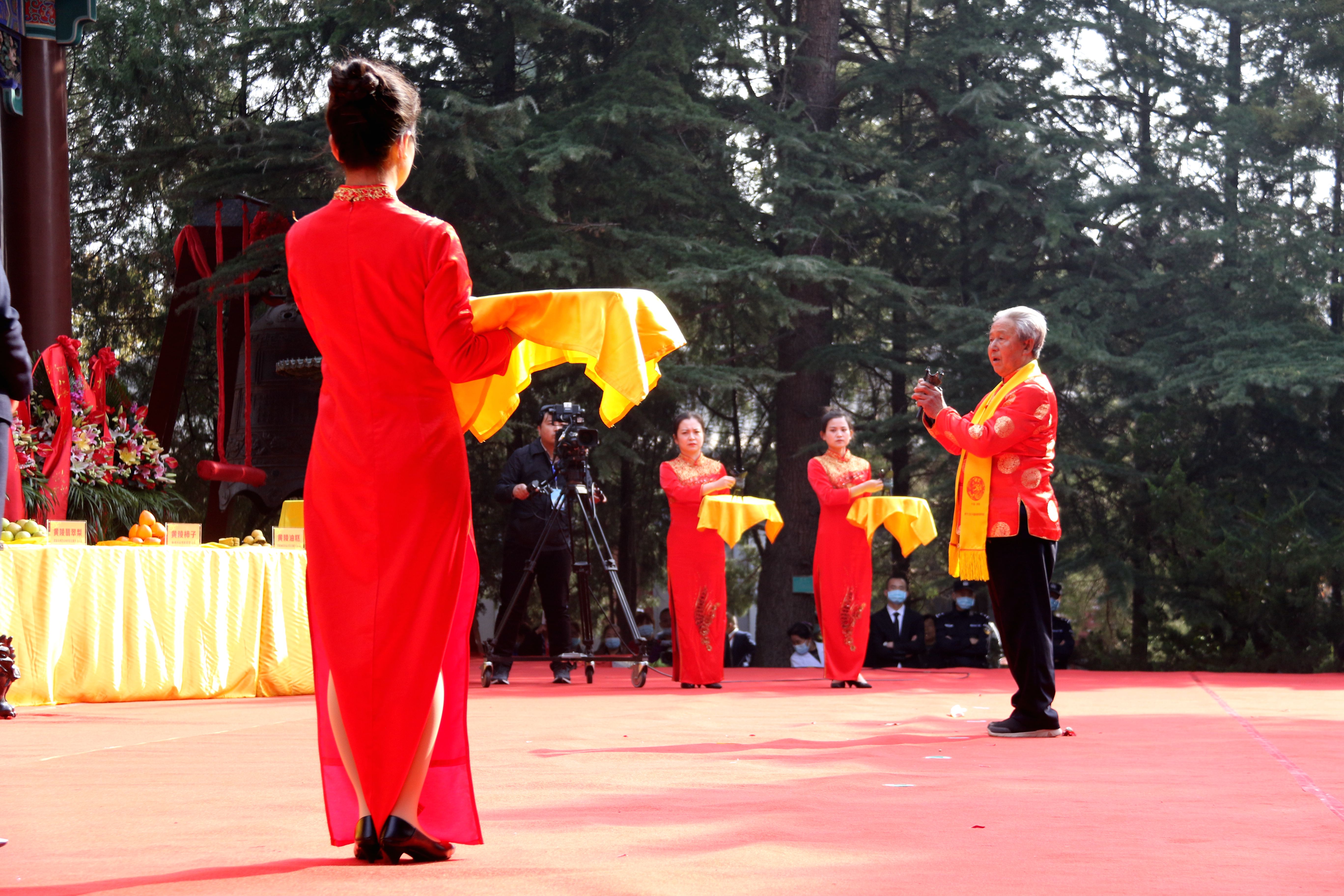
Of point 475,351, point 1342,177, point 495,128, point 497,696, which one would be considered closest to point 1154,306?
point 1342,177

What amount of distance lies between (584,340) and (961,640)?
10.2 meters

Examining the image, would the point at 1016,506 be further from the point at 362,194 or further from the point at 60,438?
the point at 60,438

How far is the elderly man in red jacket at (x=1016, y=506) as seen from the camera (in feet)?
16.8

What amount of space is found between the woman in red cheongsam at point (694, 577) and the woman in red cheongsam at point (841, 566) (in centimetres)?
65

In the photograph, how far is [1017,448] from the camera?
522cm

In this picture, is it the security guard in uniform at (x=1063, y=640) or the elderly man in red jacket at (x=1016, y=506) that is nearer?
the elderly man in red jacket at (x=1016, y=506)

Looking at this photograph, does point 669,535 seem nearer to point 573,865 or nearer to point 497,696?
point 497,696

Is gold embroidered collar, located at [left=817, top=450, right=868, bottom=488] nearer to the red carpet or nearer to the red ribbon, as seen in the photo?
the red carpet

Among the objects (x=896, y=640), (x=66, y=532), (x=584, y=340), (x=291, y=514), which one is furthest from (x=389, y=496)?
(x=896, y=640)

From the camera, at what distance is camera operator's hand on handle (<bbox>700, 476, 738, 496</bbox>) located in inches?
340

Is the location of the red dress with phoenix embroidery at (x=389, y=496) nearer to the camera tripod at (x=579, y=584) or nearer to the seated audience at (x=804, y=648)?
the camera tripod at (x=579, y=584)

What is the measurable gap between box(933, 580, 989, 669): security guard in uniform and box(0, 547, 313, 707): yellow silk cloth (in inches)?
247

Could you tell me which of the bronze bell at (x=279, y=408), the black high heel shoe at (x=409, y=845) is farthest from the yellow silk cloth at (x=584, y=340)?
the bronze bell at (x=279, y=408)

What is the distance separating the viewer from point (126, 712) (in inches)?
263
